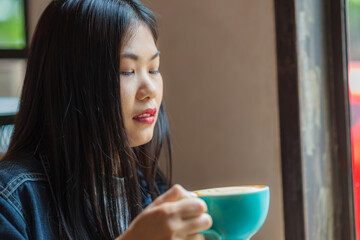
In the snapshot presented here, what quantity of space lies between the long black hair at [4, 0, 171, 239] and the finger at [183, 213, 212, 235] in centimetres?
34

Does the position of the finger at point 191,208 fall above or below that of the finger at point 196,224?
above

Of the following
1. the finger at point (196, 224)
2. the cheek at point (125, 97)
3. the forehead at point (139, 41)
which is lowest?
the finger at point (196, 224)

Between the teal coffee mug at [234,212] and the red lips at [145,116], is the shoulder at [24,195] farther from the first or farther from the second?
the teal coffee mug at [234,212]

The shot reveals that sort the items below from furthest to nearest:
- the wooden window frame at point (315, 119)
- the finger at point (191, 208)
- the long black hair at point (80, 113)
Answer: the wooden window frame at point (315, 119) < the long black hair at point (80, 113) < the finger at point (191, 208)

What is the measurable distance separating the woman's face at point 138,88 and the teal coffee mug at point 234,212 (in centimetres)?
32

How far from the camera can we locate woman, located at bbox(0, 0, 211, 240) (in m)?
0.87

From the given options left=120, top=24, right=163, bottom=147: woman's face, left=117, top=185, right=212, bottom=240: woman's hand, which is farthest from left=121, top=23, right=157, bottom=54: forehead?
left=117, top=185, right=212, bottom=240: woman's hand

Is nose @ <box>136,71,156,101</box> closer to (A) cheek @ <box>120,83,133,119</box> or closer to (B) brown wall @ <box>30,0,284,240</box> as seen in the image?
(A) cheek @ <box>120,83,133,119</box>

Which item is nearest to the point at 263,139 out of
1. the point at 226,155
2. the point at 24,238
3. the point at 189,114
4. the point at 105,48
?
the point at 226,155

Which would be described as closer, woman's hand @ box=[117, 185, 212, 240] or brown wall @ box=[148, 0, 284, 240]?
woman's hand @ box=[117, 185, 212, 240]

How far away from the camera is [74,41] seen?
2.91 ft

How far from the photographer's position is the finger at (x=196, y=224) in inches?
23.2

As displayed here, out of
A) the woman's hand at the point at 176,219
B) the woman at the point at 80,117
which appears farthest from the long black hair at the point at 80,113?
the woman's hand at the point at 176,219

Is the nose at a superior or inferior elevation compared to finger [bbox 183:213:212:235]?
superior
